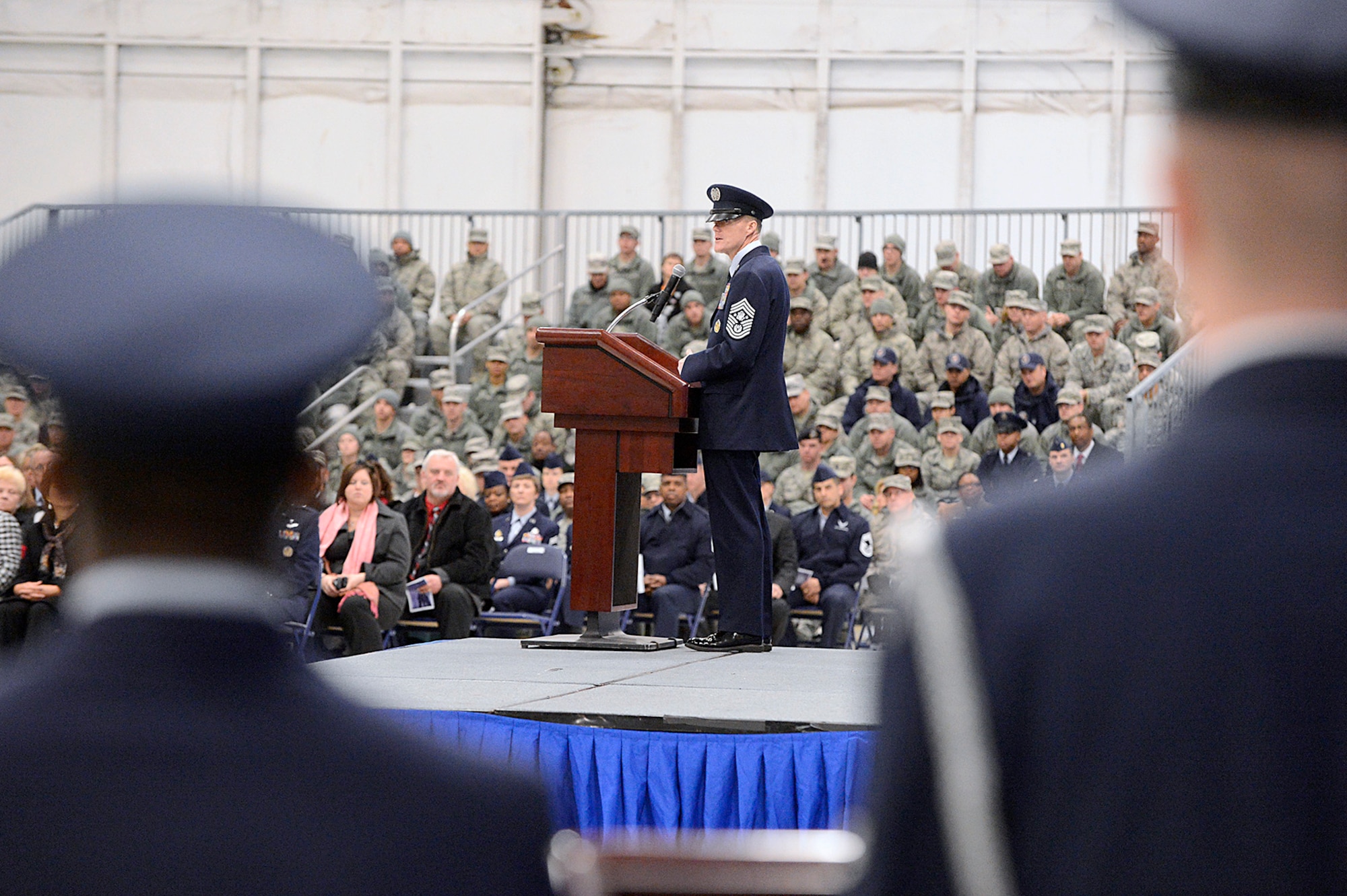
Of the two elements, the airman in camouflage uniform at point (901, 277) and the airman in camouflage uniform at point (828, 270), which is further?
the airman in camouflage uniform at point (828, 270)

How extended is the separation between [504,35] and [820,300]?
242 inches

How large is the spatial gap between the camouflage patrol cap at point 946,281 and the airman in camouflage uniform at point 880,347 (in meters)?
0.44

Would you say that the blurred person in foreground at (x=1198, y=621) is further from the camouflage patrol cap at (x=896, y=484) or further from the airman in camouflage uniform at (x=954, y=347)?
the airman in camouflage uniform at (x=954, y=347)

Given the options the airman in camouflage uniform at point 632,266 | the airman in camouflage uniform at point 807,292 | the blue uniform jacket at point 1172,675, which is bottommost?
the blue uniform jacket at point 1172,675

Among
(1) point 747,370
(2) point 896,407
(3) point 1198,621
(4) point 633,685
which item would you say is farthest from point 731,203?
(2) point 896,407

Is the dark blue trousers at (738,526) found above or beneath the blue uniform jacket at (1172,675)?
beneath

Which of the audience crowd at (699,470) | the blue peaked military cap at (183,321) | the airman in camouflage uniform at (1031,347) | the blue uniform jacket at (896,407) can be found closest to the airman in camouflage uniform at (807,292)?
the audience crowd at (699,470)

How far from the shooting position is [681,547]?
8453 mm

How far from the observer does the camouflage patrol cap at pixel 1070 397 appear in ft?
33.0

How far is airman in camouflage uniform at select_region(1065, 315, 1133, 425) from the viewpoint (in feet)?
34.9

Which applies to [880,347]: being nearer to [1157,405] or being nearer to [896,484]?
[1157,405]

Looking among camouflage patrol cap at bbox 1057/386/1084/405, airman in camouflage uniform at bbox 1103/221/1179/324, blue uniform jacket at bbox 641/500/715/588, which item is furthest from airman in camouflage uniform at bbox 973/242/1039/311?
blue uniform jacket at bbox 641/500/715/588

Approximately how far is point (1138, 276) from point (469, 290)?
19.0ft

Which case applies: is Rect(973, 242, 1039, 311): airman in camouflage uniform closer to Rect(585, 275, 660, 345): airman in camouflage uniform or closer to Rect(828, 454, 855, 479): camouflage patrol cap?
Rect(585, 275, 660, 345): airman in camouflage uniform
